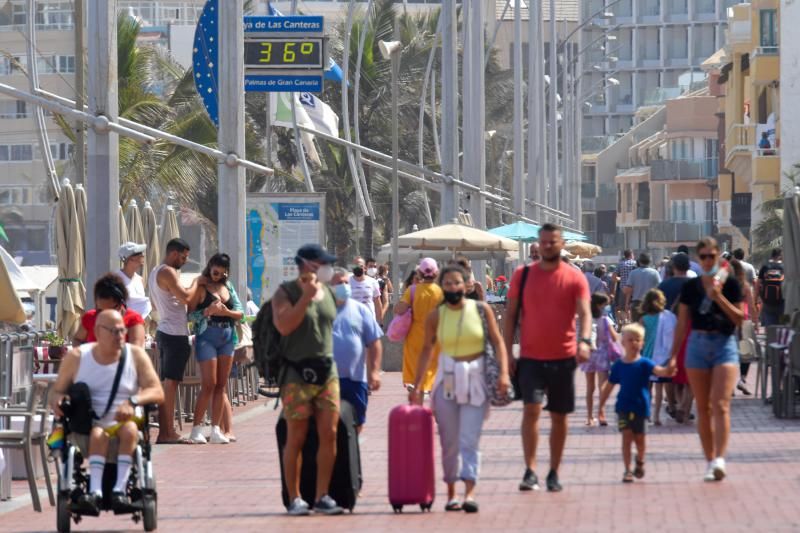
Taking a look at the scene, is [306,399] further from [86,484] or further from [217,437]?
[217,437]

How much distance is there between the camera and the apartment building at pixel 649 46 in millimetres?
168375

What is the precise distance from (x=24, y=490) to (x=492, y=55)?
65.9m

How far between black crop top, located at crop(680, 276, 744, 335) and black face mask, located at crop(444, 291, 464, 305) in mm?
2109

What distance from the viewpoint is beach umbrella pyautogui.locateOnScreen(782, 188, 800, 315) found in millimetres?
21750

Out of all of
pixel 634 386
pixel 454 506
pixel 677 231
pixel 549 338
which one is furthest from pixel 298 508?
pixel 677 231

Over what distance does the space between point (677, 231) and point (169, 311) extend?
108840 millimetres

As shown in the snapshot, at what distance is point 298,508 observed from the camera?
1223 centimetres

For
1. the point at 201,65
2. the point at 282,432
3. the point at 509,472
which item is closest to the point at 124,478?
the point at 282,432

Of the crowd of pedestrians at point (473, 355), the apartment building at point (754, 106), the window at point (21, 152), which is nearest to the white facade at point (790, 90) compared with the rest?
the apartment building at point (754, 106)

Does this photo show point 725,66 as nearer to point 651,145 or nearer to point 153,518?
point 651,145

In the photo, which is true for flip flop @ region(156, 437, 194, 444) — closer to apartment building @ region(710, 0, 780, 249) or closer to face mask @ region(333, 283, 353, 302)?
face mask @ region(333, 283, 353, 302)

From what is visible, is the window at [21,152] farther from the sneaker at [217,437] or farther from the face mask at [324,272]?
the face mask at [324,272]

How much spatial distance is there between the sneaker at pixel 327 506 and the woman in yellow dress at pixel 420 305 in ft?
19.5

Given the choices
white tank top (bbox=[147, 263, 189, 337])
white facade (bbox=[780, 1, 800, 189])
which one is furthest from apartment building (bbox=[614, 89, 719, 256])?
white tank top (bbox=[147, 263, 189, 337])
